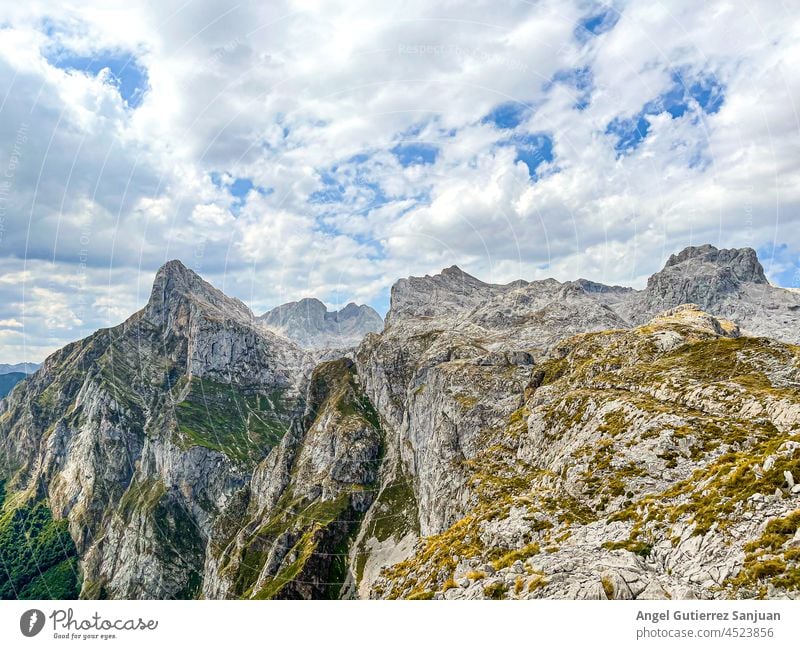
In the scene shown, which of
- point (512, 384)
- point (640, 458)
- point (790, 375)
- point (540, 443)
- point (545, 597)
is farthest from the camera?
point (512, 384)

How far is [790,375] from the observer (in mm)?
60875

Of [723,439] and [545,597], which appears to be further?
[723,439]

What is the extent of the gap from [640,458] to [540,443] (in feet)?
96.3

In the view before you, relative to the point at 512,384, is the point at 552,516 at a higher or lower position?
lower
